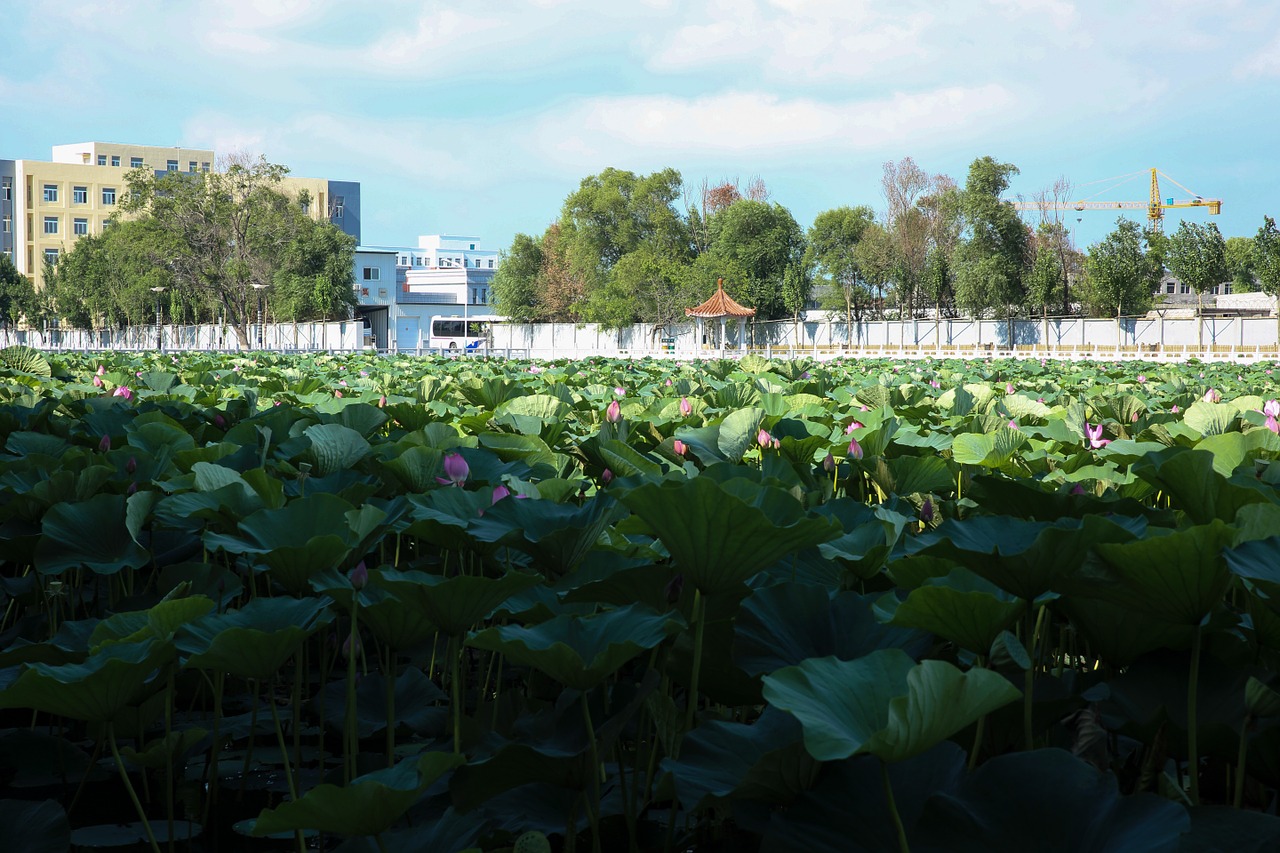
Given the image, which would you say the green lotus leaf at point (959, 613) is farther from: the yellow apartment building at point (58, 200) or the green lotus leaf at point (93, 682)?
the yellow apartment building at point (58, 200)

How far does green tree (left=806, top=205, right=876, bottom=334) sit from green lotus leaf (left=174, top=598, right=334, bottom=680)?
1670 inches

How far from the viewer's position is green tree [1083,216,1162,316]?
3591 cm

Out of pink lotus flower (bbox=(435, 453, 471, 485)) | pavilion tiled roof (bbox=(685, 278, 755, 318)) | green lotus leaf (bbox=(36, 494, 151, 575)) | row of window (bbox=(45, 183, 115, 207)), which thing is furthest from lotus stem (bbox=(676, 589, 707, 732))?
row of window (bbox=(45, 183, 115, 207))

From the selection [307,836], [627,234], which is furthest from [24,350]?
[627,234]

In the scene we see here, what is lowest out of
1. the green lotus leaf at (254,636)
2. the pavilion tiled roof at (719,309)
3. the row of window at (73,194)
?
the green lotus leaf at (254,636)

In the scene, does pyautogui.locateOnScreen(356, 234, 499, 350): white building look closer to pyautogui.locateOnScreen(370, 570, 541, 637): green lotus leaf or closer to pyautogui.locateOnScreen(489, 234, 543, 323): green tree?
pyautogui.locateOnScreen(489, 234, 543, 323): green tree

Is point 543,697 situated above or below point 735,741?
below

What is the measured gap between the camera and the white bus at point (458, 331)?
164 ft

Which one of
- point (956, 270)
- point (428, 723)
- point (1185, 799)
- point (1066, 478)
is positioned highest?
point (956, 270)

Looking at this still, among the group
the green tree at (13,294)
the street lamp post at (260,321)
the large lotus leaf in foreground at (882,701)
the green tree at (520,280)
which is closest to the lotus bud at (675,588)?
the large lotus leaf in foreground at (882,701)

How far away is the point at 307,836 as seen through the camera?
1.50m

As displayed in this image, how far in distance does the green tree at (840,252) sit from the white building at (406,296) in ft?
53.4

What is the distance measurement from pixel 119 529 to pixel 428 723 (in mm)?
729

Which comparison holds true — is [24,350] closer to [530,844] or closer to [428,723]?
[428,723]
